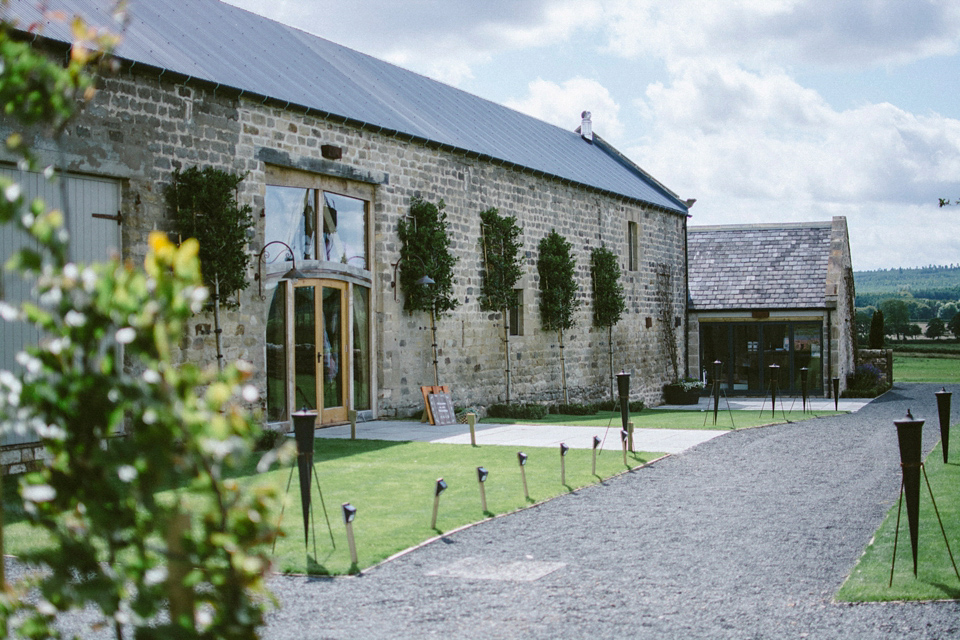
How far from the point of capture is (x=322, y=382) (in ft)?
46.6

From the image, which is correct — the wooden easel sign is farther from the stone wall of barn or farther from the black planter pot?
the black planter pot

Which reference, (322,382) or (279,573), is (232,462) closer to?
(279,573)

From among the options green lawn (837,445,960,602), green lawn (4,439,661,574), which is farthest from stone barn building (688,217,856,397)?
green lawn (837,445,960,602)

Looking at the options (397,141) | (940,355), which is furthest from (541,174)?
(940,355)


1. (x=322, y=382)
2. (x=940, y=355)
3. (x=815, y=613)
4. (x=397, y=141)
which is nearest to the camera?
(x=815, y=613)

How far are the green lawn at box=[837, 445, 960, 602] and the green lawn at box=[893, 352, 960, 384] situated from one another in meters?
28.7

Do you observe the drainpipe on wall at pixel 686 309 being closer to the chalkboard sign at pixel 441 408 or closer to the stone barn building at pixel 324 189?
the stone barn building at pixel 324 189

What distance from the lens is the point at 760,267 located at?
1117 inches

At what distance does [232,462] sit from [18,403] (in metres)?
0.56

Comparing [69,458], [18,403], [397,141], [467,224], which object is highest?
[397,141]

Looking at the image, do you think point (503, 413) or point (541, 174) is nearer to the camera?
point (503, 413)

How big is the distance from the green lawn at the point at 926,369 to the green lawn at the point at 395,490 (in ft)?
90.1

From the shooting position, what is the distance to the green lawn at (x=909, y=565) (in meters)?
5.34

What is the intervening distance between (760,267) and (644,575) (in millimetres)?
23995
